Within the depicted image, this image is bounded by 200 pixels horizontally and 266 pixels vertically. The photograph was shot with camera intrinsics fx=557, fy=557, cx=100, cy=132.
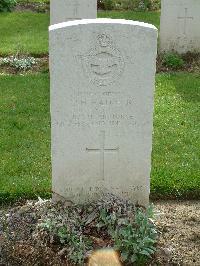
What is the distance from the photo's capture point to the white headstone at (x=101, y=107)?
4.45 metres

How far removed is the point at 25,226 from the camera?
4605 millimetres

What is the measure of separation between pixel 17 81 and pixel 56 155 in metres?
4.41

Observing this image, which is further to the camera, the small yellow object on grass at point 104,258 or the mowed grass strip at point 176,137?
the mowed grass strip at point 176,137

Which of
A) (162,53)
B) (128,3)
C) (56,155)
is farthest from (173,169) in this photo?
(128,3)

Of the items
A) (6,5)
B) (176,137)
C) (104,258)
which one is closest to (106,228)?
(104,258)

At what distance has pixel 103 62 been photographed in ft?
14.9

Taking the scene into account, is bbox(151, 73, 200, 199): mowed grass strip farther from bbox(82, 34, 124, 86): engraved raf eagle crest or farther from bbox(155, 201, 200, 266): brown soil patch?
bbox(82, 34, 124, 86): engraved raf eagle crest

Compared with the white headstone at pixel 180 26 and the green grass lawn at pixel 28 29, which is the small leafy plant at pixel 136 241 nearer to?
the white headstone at pixel 180 26

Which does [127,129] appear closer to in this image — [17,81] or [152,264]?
[152,264]

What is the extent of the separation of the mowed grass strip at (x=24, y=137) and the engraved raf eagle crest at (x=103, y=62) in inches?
61.3

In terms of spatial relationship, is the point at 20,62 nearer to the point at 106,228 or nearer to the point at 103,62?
the point at 103,62

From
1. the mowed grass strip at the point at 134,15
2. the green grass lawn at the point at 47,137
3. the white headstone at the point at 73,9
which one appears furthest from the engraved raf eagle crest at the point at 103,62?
the mowed grass strip at the point at 134,15

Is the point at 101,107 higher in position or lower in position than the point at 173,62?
higher

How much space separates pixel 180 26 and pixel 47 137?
14.9ft
